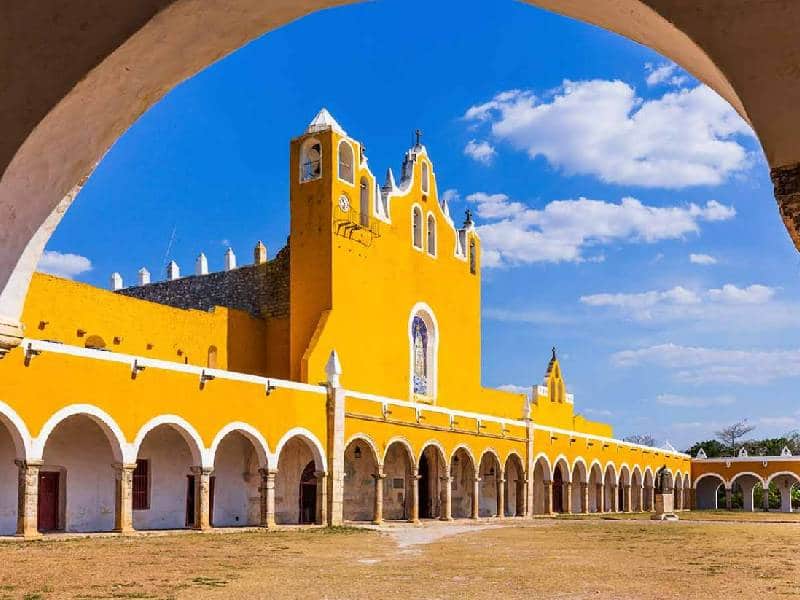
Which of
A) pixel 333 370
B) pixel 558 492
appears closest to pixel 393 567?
pixel 333 370

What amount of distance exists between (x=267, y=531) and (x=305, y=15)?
18.0 metres

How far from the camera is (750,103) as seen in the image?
252 cm

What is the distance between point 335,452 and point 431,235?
10.2 meters

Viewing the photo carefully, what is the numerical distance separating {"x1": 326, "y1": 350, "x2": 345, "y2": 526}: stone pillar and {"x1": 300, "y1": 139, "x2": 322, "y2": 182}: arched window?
5.78m

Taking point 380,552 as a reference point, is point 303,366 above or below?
above

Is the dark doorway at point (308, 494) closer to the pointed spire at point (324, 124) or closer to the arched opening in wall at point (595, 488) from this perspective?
the pointed spire at point (324, 124)

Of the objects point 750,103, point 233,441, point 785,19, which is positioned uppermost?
point 785,19

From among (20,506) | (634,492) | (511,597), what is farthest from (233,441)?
(634,492)

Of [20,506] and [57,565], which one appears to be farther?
[20,506]

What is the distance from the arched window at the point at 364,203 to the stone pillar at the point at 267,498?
858 cm

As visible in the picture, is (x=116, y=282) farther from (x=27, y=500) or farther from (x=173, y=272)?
(x=27, y=500)

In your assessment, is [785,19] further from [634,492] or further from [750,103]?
[634,492]

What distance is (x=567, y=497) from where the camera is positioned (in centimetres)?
3738

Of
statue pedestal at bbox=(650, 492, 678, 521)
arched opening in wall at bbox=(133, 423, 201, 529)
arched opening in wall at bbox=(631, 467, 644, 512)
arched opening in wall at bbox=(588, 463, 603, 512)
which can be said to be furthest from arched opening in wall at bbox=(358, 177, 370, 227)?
arched opening in wall at bbox=(631, 467, 644, 512)
